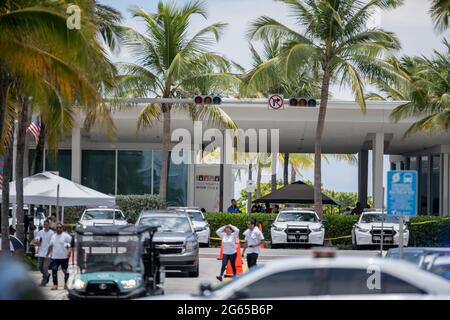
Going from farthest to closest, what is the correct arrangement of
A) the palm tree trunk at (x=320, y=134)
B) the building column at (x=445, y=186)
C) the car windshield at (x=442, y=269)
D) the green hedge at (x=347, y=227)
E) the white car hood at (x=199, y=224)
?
the building column at (x=445, y=186) < the green hedge at (x=347, y=227) < the palm tree trunk at (x=320, y=134) < the white car hood at (x=199, y=224) < the car windshield at (x=442, y=269)

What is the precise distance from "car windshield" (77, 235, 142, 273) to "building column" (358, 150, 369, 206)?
130 feet

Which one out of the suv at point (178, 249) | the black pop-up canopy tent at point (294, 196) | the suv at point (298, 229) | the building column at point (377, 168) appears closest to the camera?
the suv at point (178, 249)

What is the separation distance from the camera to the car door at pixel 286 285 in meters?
11.6

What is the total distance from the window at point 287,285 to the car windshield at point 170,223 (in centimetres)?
1703

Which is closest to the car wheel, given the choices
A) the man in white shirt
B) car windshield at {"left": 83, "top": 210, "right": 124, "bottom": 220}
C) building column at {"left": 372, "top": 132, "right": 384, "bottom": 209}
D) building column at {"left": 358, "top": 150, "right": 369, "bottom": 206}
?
the man in white shirt

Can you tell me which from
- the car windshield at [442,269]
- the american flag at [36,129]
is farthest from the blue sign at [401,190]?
the american flag at [36,129]

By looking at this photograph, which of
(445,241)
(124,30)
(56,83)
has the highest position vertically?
(124,30)

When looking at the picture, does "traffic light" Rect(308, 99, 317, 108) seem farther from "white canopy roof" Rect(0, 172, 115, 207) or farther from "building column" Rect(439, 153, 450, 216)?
"building column" Rect(439, 153, 450, 216)

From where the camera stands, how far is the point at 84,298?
1830 cm

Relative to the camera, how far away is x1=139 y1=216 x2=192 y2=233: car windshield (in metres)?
28.8

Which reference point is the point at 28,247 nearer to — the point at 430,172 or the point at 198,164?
the point at 198,164

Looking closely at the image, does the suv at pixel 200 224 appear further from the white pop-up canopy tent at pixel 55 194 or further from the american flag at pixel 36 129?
the white pop-up canopy tent at pixel 55 194

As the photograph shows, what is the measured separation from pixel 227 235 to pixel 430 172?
35.5 m
